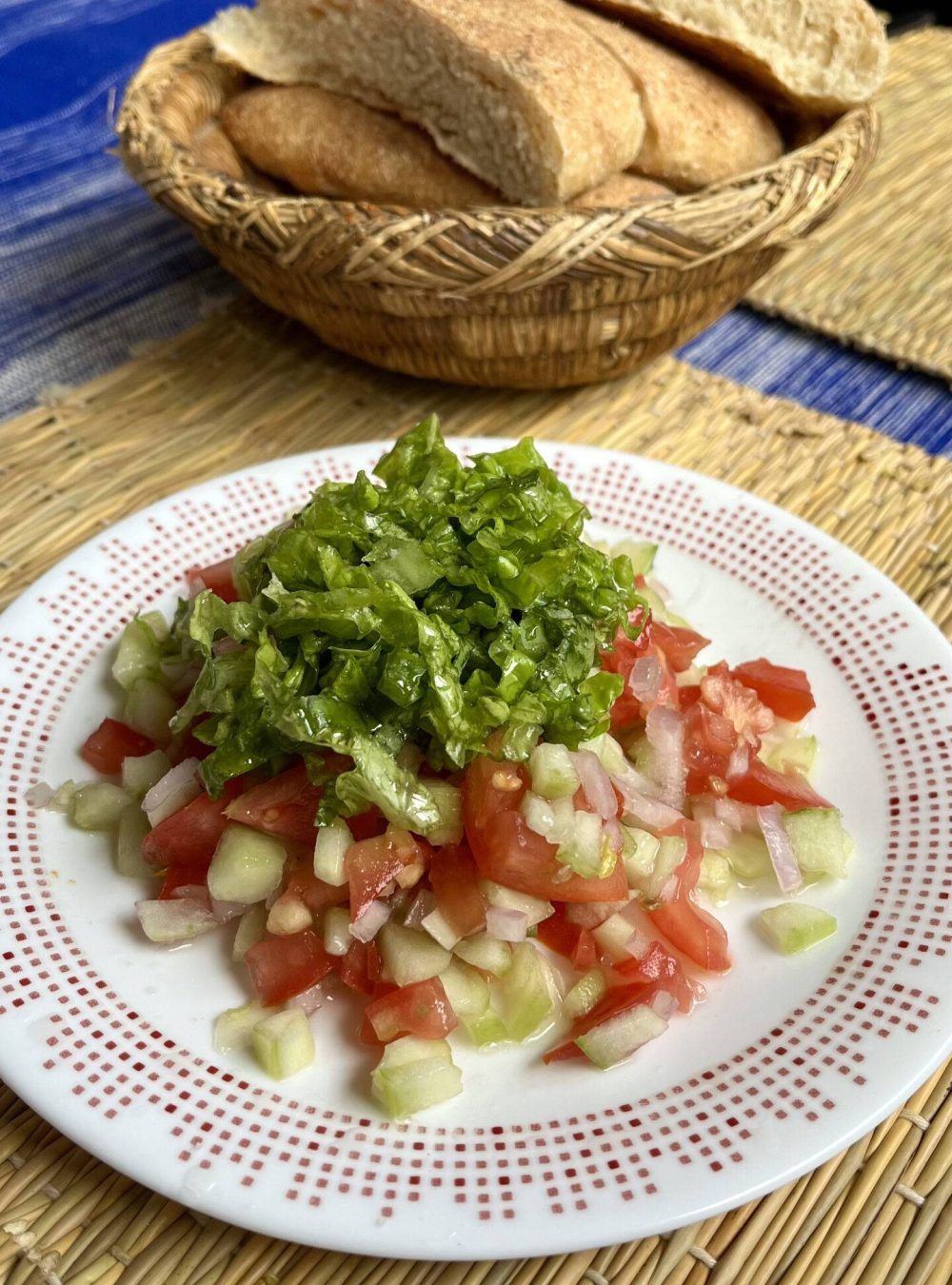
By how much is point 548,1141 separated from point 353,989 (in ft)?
1.20

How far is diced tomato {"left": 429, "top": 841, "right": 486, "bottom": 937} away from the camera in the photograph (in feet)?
5.51

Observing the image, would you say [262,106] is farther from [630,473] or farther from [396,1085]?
[396,1085]

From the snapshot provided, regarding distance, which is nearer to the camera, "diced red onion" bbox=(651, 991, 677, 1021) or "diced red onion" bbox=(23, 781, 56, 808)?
"diced red onion" bbox=(651, 991, 677, 1021)

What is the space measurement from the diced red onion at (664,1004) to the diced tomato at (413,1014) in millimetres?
271

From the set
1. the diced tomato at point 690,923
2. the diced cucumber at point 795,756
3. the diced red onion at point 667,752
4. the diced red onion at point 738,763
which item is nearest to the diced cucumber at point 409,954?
the diced tomato at point 690,923

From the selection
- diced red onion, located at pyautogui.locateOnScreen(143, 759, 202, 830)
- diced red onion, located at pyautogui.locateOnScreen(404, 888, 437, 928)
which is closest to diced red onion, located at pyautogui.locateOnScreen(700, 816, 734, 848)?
diced red onion, located at pyautogui.locateOnScreen(404, 888, 437, 928)

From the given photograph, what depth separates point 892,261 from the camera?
361 cm

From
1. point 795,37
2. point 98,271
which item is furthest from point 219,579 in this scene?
point 795,37

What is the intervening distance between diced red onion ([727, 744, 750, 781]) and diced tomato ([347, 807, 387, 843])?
1.86ft

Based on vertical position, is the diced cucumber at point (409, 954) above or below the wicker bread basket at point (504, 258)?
below

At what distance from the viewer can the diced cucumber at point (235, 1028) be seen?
1.62 metres

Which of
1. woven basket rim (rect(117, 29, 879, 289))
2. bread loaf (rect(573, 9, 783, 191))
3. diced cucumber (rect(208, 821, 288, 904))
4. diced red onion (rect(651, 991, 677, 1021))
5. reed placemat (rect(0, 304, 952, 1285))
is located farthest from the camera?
bread loaf (rect(573, 9, 783, 191))

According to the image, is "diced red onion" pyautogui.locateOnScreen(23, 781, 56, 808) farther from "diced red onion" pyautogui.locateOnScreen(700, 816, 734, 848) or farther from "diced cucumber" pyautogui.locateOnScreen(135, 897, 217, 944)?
"diced red onion" pyautogui.locateOnScreen(700, 816, 734, 848)

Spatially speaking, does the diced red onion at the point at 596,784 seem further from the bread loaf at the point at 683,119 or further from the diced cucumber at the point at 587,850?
the bread loaf at the point at 683,119
